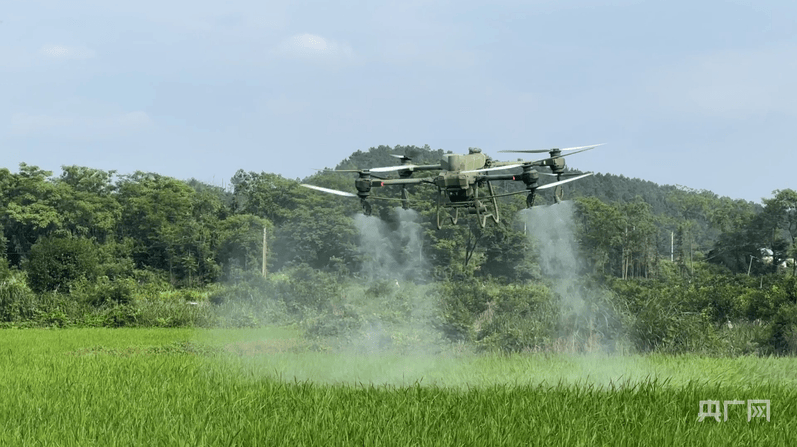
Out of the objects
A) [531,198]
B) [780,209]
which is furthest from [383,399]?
Answer: [780,209]

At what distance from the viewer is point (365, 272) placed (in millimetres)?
17969

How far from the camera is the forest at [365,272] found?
40.7 feet

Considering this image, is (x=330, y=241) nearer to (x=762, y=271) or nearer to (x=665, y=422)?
(x=665, y=422)

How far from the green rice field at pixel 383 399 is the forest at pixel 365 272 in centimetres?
103

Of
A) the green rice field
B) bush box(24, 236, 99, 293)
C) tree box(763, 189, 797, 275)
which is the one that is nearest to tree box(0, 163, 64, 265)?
bush box(24, 236, 99, 293)

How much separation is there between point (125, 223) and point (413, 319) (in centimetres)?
3671

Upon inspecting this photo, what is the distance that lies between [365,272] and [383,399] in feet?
33.8

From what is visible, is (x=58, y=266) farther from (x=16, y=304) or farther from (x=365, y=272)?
(x=365, y=272)

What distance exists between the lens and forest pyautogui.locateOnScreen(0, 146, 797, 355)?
488 inches

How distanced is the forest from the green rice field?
103cm

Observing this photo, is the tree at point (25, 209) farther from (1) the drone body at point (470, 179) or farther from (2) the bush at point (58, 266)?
(1) the drone body at point (470, 179)

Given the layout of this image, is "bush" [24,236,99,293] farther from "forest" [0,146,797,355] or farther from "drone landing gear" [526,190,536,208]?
"drone landing gear" [526,190,536,208]

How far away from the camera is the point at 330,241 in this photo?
20984mm

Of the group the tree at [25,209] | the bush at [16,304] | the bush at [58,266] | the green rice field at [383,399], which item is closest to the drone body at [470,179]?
the green rice field at [383,399]
